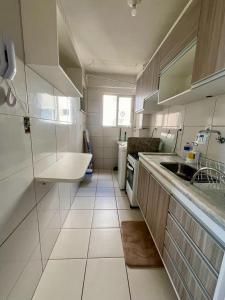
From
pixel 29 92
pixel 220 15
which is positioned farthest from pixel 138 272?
pixel 220 15

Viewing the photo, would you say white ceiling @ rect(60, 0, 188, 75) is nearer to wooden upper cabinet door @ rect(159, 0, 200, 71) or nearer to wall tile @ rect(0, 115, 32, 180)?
wooden upper cabinet door @ rect(159, 0, 200, 71)

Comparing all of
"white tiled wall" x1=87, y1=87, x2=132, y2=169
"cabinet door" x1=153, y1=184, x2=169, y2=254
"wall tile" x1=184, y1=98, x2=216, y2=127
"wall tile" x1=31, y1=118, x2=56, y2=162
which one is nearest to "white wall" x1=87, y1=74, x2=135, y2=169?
"white tiled wall" x1=87, y1=87, x2=132, y2=169

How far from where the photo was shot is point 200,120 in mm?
1473

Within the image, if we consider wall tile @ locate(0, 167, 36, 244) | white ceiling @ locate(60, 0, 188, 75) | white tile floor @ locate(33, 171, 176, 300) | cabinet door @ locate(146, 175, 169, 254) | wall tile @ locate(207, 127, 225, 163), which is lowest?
white tile floor @ locate(33, 171, 176, 300)

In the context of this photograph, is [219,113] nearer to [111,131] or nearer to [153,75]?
[153,75]

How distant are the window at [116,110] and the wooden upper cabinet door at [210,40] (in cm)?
293

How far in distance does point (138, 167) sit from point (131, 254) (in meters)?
1.04

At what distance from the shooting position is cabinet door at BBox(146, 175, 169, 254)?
1.17 meters

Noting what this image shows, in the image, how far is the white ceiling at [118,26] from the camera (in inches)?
55.7

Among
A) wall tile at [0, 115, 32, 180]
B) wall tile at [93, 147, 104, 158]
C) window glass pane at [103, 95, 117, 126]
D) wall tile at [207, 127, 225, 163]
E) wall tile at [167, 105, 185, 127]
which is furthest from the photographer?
wall tile at [93, 147, 104, 158]

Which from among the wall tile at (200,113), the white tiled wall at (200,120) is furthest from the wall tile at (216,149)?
the wall tile at (200,113)

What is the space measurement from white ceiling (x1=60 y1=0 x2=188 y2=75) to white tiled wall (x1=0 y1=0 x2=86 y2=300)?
0.93 meters

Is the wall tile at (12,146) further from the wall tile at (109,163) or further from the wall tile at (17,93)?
the wall tile at (109,163)

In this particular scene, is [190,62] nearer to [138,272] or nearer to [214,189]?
[214,189]
